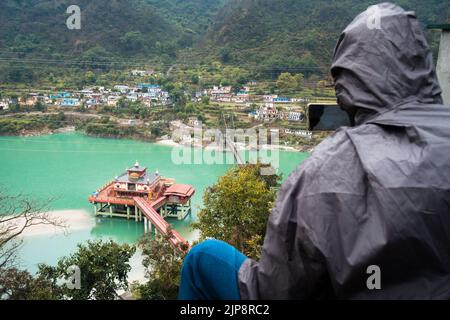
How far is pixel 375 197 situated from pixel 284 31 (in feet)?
77.9

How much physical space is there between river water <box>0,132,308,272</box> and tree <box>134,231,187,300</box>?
4011 mm

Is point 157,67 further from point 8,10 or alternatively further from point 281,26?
point 8,10

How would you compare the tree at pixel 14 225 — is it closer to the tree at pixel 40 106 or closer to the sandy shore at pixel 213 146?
the sandy shore at pixel 213 146

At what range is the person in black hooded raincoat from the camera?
1.79ft

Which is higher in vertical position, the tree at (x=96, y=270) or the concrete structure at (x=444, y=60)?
the concrete structure at (x=444, y=60)

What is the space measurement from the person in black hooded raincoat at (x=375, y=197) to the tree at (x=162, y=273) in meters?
3.16

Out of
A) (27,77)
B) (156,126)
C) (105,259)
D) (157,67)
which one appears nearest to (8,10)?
(27,77)

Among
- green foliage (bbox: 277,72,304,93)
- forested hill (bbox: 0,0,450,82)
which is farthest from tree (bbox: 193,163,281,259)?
forested hill (bbox: 0,0,450,82)

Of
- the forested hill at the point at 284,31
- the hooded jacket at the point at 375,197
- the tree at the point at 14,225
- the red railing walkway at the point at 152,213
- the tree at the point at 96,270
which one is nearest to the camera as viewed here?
the hooded jacket at the point at 375,197

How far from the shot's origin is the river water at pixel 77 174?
8.79 metres

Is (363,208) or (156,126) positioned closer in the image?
(363,208)

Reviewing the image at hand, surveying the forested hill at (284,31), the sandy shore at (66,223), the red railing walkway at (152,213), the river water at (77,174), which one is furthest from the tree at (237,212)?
the forested hill at (284,31)

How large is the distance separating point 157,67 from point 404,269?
25031 millimetres

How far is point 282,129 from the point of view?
1569cm
